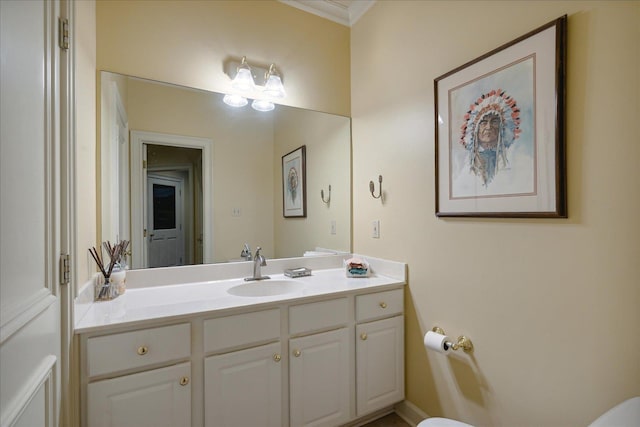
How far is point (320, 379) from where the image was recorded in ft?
5.05

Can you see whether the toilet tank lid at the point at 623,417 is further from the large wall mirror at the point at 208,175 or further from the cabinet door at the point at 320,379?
the large wall mirror at the point at 208,175

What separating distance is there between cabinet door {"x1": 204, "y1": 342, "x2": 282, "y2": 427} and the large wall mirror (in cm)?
70

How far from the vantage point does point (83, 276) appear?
1.29 metres

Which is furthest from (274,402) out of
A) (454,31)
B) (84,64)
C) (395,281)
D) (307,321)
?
(454,31)

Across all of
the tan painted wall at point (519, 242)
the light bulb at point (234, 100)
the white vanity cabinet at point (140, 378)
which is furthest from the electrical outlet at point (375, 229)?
the white vanity cabinet at point (140, 378)

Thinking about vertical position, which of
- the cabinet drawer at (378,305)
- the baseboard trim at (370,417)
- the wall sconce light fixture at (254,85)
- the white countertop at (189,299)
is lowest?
the baseboard trim at (370,417)

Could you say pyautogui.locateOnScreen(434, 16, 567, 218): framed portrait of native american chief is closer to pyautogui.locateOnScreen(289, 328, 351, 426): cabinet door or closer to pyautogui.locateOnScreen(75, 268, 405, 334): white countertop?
pyautogui.locateOnScreen(75, 268, 405, 334): white countertop

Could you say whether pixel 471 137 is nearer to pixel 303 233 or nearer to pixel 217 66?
pixel 303 233

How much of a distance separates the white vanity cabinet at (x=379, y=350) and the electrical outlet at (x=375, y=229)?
396 mm

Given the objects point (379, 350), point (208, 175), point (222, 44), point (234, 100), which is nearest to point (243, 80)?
point (234, 100)

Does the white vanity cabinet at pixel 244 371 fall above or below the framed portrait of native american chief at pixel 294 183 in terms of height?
below

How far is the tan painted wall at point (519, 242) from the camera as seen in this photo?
3.28 feet

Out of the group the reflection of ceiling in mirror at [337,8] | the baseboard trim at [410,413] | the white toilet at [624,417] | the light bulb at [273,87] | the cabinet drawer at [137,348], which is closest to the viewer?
the white toilet at [624,417]

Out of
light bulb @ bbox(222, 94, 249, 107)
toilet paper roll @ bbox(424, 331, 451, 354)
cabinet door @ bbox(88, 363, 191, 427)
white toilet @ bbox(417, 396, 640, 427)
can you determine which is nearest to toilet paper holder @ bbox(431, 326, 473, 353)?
toilet paper roll @ bbox(424, 331, 451, 354)
